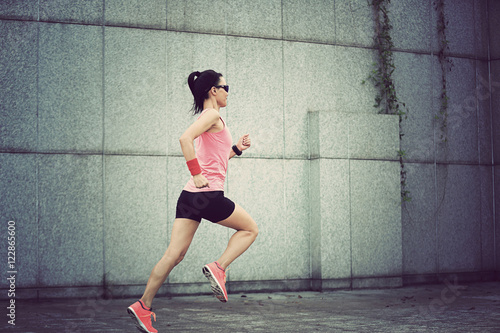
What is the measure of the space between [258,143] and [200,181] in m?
4.88

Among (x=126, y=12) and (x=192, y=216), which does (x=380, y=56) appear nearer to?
(x=126, y=12)

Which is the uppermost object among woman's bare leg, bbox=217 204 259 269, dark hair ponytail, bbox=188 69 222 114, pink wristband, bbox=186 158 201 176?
dark hair ponytail, bbox=188 69 222 114

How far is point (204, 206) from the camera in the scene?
5.15 meters

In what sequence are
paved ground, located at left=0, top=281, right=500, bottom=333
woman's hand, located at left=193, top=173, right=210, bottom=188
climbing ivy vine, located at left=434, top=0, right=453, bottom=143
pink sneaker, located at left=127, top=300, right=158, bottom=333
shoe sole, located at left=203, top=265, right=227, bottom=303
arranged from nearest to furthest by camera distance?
woman's hand, located at left=193, top=173, right=210, bottom=188 < pink sneaker, located at left=127, top=300, right=158, bottom=333 < shoe sole, located at left=203, top=265, right=227, bottom=303 < paved ground, located at left=0, top=281, right=500, bottom=333 < climbing ivy vine, located at left=434, top=0, right=453, bottom=143

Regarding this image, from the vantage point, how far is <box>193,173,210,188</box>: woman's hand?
193 inches

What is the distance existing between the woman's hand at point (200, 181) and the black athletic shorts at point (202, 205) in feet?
0.75

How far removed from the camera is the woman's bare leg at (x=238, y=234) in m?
5.37

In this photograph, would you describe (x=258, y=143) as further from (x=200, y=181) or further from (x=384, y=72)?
(x=200, y=181)

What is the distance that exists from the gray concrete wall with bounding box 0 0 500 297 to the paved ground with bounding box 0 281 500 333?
0.60 m

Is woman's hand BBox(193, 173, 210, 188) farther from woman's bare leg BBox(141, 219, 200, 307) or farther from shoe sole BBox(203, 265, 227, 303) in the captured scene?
shoe sole BBox(203, 265, 227, 303)

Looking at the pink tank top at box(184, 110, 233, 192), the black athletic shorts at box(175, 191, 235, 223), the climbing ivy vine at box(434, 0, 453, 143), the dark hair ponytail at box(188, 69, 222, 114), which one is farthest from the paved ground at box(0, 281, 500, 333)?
the climbing ivy vine at box(434, 0, 453, 143)

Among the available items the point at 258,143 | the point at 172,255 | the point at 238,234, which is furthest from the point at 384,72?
the point at 172,255

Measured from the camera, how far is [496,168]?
11.5 m

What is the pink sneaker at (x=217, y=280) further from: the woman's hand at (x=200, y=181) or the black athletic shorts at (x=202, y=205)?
the woman's hand at (x=200, y=181)
